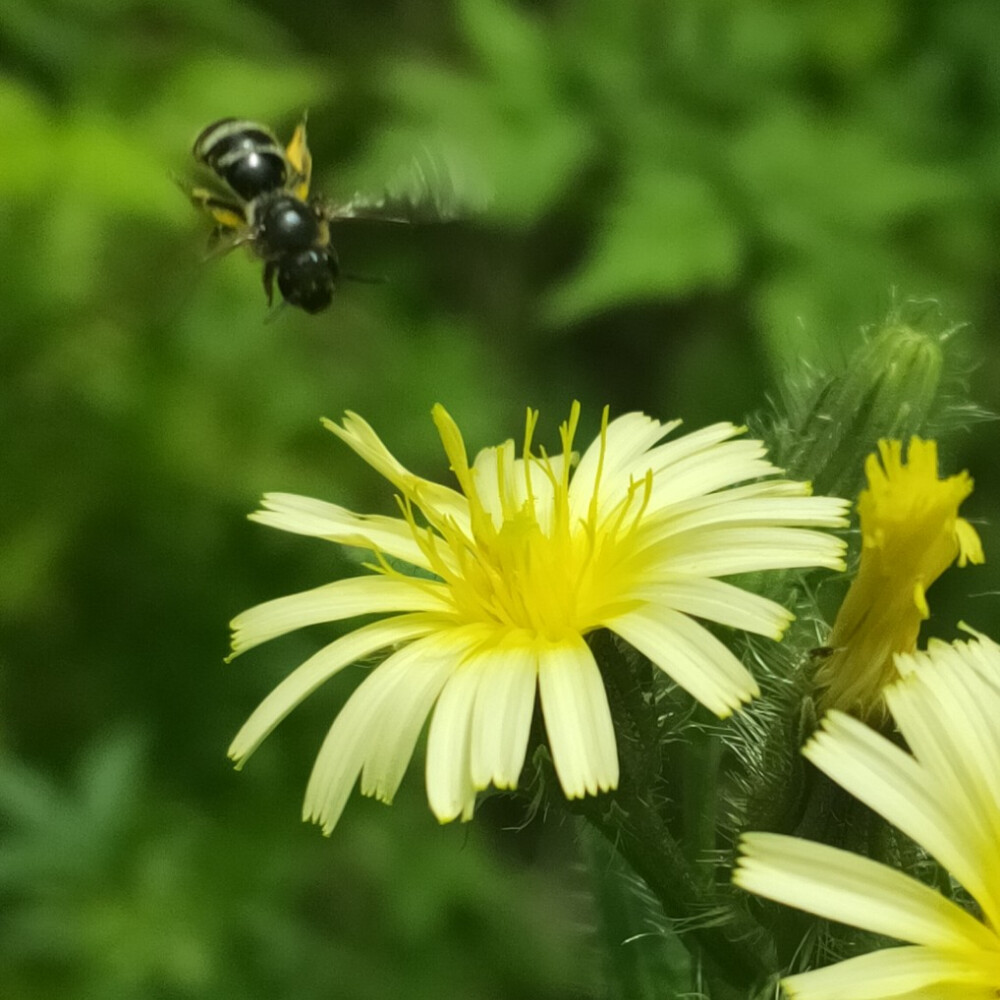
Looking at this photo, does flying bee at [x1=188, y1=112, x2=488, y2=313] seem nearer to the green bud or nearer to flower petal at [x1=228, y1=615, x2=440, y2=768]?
the green bud

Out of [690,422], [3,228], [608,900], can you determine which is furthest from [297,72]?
[608,900]

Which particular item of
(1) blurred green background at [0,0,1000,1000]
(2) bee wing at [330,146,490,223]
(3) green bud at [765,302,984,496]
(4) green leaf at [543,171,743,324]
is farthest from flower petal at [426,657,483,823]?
(4) green leaf at [543,171,743,324]

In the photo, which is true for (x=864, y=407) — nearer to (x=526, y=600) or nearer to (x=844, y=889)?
(x=526, y=600)

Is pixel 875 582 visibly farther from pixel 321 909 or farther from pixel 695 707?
pixel 321 909

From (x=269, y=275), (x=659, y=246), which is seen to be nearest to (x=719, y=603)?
(x=269, y=275)

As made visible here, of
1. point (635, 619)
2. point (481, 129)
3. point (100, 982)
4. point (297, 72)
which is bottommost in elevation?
point (100, 982)

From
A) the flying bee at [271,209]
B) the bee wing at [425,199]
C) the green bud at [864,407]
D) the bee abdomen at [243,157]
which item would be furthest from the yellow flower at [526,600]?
the bee abdomen at [243,157]

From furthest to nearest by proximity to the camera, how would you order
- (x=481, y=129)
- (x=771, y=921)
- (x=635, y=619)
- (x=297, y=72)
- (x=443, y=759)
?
(x=297, y=72)
(x=481, y=129)
(x=771, y=921)
(x=635, y=619)
(x=443, y=759)
